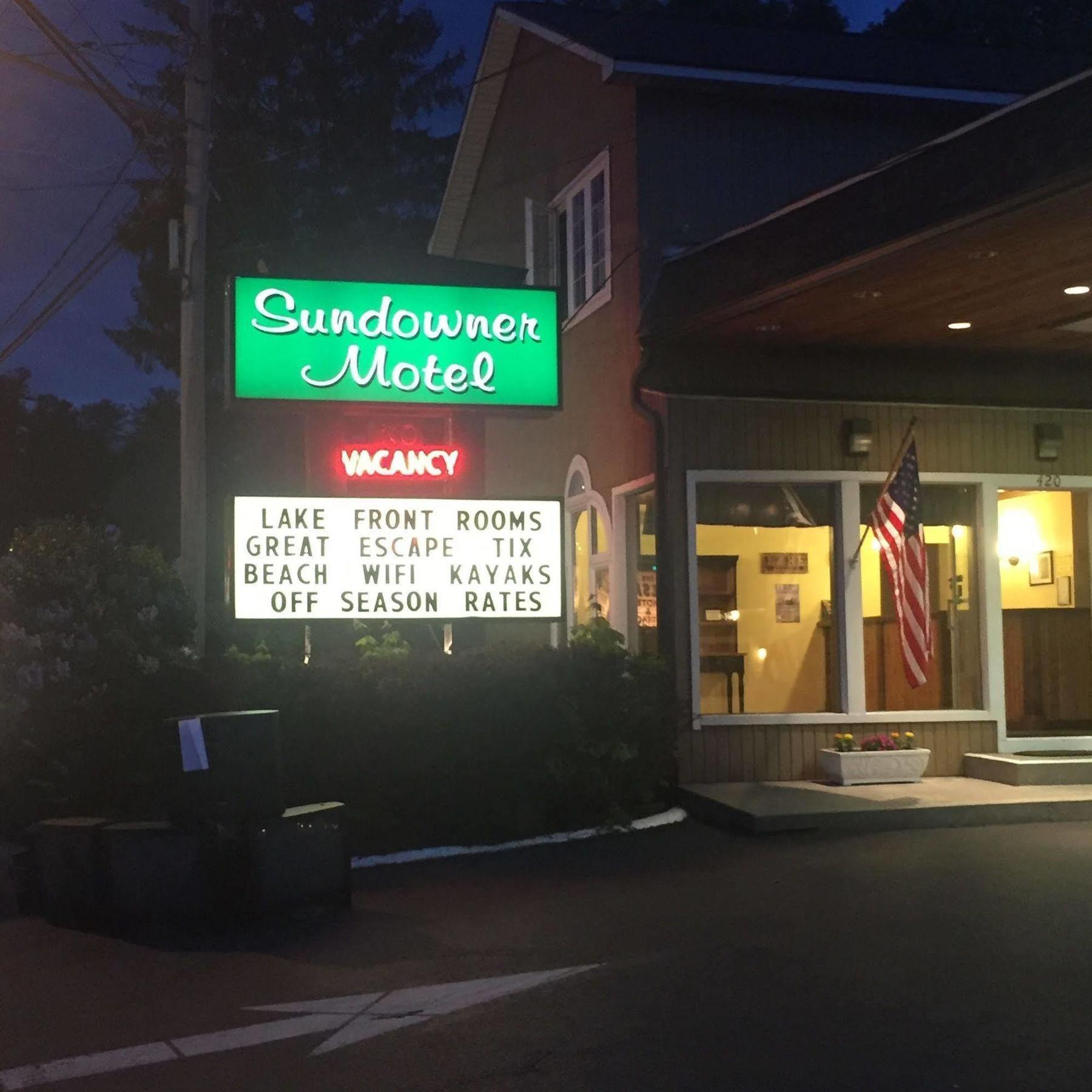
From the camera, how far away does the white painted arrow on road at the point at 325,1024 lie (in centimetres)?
570

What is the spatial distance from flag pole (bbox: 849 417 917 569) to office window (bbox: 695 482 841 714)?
9.2 inches

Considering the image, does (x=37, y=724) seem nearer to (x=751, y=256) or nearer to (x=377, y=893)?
(x=377, y=893)

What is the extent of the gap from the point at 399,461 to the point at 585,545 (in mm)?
3064

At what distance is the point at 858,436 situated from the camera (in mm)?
12477

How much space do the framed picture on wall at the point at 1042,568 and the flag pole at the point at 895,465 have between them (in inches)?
106

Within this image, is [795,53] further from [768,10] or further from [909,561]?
[768,10]

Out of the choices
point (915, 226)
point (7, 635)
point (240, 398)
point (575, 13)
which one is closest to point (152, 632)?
point (7, 635)

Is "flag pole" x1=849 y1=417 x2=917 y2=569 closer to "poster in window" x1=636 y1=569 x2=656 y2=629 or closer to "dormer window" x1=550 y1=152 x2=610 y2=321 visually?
"poster in window" x1=636 y1=569 x2=656 y2=629

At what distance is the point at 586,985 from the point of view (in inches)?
258

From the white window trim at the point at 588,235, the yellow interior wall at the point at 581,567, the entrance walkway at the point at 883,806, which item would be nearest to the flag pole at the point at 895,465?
the entrance walkway at the point at 883,806

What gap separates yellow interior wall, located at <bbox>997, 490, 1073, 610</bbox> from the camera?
14.0 m

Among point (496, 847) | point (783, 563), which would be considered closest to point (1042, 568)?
point (783, 563)

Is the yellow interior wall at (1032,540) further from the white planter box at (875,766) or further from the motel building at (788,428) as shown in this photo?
the white planter box at (875,766)

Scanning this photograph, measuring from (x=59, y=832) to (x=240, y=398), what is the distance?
4.57 meters
